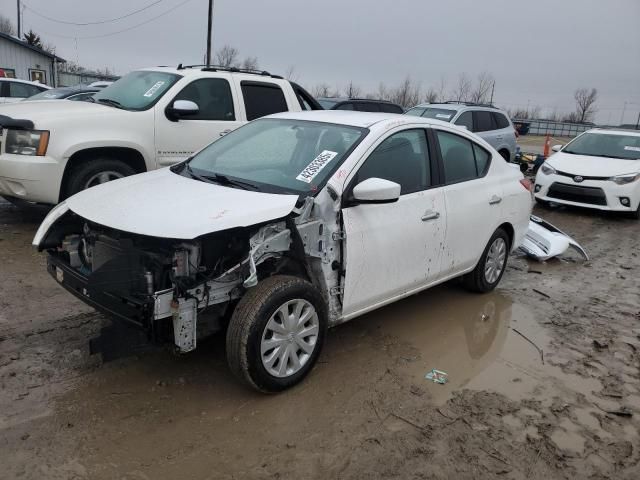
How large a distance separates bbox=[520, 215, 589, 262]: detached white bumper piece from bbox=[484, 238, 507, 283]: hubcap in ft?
4.81

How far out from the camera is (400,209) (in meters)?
3.91

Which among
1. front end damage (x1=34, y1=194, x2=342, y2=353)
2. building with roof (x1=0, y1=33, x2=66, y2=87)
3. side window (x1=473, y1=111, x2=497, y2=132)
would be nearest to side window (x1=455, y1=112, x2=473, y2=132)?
side window (x1=473, y1=111, x2=497, y2=132)

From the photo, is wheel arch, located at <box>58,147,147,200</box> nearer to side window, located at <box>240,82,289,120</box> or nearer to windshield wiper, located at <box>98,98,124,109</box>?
windshield wiper, located at <box>98,98,124,109</box>

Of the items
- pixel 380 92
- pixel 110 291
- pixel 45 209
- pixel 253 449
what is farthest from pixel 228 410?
pixel 380 92

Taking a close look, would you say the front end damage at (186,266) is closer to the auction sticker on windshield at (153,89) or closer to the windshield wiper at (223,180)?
the windshield wiper at (223,180)

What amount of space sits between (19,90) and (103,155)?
1005 centimetres

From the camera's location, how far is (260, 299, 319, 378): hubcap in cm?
321

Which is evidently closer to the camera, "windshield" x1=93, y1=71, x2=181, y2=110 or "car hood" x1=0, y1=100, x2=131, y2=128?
"car hood" x1=0, y1=100, x2=131, y2=128

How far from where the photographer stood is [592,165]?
997 cm

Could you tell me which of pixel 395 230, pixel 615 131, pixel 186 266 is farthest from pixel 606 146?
pixel 186 266

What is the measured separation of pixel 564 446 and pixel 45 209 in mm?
6843

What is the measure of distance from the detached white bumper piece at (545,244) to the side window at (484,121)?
215 inches

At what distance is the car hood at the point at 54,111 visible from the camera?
5.74 metres

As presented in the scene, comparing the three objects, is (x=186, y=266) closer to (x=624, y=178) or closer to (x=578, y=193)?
(x=578, y=193)
